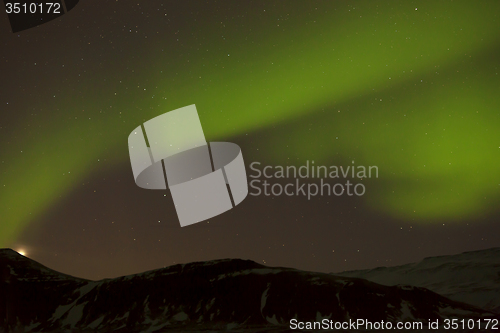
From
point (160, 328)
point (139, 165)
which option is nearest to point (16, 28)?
point (139, 165)

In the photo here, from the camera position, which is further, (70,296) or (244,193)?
(70,296)

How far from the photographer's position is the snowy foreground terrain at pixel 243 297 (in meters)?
15.7

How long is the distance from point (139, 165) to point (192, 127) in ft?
4.76

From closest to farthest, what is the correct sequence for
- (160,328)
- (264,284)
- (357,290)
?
(160,328) → (357,290) → (264,284)

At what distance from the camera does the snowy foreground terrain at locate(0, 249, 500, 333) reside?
51.4 feet

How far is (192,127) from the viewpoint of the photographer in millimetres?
8156

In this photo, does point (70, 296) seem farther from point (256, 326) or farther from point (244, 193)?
point (244, 193)

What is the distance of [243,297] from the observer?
76.0ft

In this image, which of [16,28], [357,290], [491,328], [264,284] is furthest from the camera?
[264,284]

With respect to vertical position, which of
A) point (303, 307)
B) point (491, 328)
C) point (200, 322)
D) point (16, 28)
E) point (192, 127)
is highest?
point (16, 28)

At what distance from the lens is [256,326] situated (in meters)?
18.5

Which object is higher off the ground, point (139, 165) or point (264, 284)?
point (139, 165)

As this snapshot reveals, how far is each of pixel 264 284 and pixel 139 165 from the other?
17.4 metres

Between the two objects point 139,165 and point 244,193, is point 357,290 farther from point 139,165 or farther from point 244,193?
point 139,165
